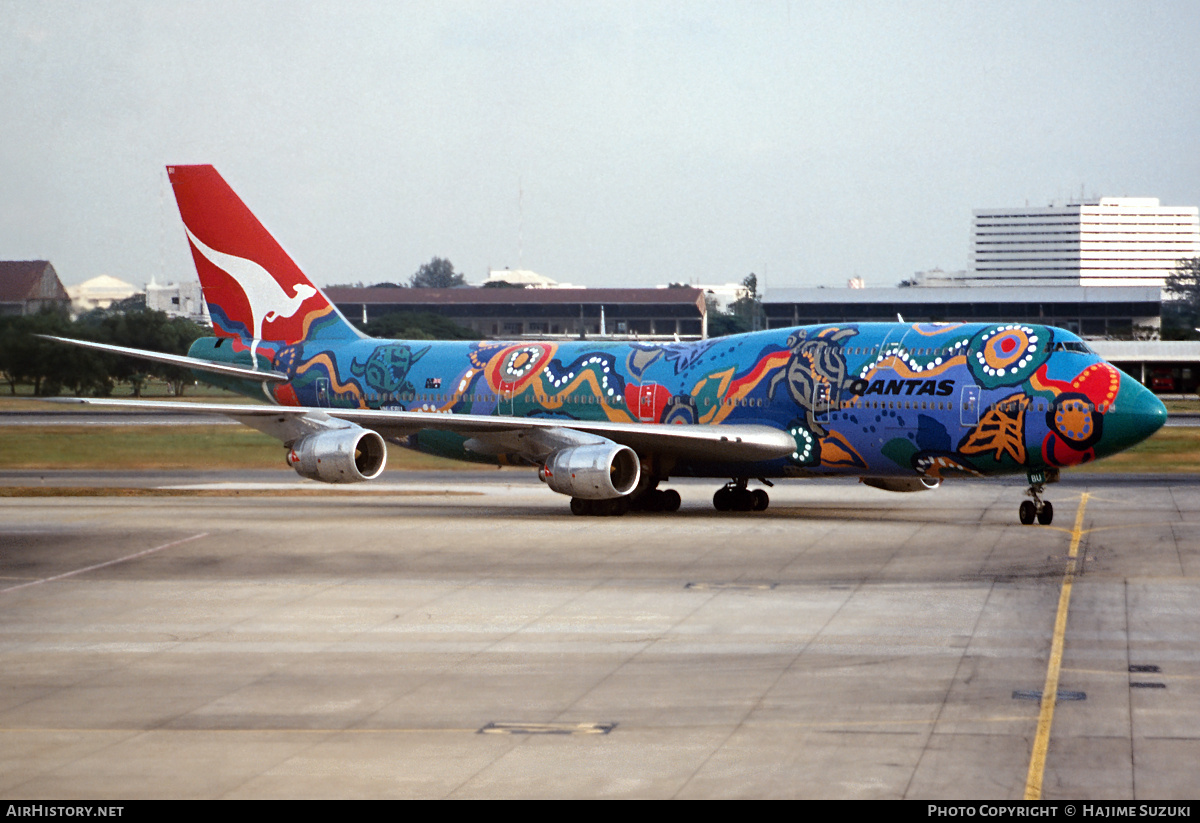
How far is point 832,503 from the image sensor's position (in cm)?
4359

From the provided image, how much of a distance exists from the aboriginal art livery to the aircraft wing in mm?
69

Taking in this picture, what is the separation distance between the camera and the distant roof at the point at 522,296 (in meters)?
151

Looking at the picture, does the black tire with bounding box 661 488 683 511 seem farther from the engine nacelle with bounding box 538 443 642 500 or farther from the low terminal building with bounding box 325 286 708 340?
the low terminal building with bounding box 325 286 708 340

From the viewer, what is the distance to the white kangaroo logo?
4725cm

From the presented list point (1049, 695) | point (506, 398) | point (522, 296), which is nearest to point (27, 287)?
point (506, 398)

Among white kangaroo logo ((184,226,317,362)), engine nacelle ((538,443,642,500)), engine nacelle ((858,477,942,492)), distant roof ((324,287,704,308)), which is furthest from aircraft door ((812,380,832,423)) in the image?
distant roof ((324,287,704,308))

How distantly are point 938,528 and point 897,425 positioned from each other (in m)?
2.69

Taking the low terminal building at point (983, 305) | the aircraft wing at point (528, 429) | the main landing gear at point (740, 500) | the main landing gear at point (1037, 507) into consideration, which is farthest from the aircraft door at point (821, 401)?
the low terminal building at point (983, 305)

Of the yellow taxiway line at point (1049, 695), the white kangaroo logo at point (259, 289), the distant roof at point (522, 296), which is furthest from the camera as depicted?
the distant roof at point (522, 296)

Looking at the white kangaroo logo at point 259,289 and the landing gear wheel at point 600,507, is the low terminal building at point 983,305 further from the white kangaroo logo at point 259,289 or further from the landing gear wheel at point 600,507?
the landing gear wheel at point 600,507

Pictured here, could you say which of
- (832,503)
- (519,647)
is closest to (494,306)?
(832,503)

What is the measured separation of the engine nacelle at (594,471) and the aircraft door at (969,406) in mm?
8165

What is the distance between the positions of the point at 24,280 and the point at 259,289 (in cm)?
1453

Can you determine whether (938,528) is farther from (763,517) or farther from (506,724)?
(506,724)
